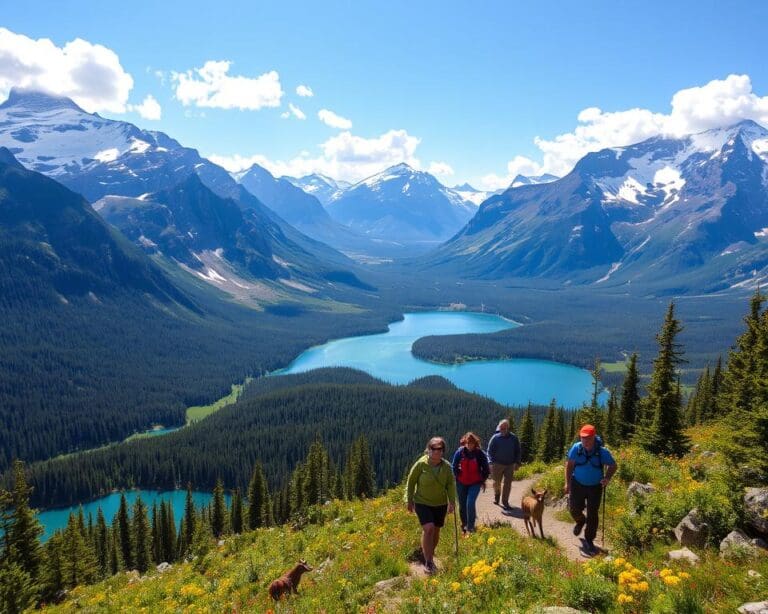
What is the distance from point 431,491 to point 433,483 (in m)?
0.25

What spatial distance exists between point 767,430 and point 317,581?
1539 centimetres

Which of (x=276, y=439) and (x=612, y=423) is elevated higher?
(x=612, y=423)

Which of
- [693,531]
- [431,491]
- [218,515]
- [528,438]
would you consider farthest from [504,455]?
[218,515]

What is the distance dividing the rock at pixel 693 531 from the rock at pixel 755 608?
4.74m

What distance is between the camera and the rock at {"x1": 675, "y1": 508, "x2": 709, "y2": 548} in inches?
540

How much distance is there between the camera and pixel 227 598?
18.5 m

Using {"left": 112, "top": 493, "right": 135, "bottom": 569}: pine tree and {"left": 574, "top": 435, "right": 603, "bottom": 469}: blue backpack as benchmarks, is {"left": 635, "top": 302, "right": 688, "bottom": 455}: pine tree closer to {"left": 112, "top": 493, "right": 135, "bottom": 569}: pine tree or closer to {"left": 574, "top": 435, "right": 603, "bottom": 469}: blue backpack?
{"left": 574, "top": 435, "right": 603, "bottom": 469}: blue backpack

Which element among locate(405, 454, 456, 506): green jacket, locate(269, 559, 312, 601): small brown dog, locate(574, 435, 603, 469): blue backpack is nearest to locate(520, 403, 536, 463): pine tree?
locate(574, 435, 603, 469): blue backpack

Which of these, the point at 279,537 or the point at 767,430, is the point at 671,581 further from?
the point at 279,537

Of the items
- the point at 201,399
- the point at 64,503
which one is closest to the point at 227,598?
the point at 64,503

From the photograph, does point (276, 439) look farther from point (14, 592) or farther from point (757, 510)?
point (757, 510)

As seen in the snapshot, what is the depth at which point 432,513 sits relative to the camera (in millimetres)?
15078

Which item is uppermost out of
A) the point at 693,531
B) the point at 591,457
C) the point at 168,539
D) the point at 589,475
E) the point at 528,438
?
the point at 591,457

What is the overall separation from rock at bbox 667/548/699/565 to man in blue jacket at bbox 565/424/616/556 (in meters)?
2.93
